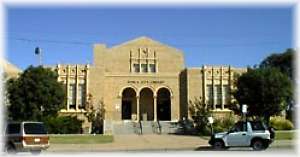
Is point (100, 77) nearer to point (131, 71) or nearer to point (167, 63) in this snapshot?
point (131, 71)

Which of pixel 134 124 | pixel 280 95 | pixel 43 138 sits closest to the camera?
pixel 43 138

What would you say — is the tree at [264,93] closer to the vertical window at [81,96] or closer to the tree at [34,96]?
the tree at [34,96]

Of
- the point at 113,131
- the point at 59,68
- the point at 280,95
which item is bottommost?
the point at 113,131

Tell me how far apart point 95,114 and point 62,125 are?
8.82m

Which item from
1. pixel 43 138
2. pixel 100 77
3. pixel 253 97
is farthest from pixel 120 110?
pixel 43 138

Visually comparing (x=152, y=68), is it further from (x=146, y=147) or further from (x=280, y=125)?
(x=146, y=147)

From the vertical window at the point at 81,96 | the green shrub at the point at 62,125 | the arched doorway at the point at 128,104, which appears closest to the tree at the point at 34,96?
the green shrub at the point at 62,125

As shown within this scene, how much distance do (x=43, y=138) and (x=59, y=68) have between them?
31.0 meters

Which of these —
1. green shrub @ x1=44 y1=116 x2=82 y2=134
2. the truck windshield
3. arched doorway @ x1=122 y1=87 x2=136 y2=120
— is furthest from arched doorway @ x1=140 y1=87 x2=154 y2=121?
the truck windshield

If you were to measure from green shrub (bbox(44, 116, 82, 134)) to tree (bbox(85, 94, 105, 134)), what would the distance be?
10.4 feet

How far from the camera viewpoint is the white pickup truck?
87.0 ft

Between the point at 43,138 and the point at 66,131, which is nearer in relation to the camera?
the point at 43,138

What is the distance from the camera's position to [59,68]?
179 feet

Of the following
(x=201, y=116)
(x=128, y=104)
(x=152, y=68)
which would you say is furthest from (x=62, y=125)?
(x=152, y=68)
